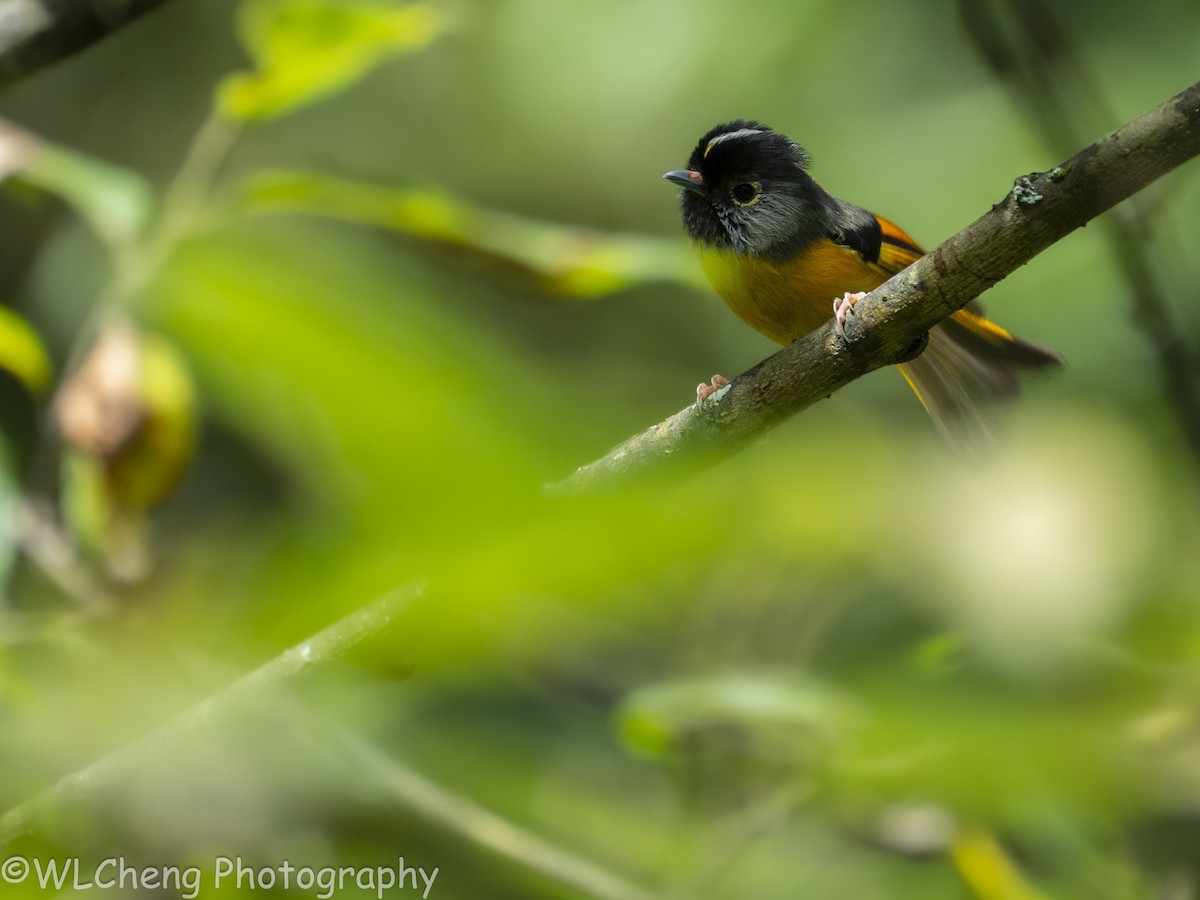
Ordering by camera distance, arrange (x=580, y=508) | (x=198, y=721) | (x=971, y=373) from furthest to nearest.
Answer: (x=971, y=373) → (x=198, y=721) → (x=580, y=508)

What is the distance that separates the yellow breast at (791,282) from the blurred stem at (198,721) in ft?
5.12

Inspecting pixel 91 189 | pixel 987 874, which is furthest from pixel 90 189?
pixel 987 874

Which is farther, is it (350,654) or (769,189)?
(769,189)

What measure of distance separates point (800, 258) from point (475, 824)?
4.22 feet

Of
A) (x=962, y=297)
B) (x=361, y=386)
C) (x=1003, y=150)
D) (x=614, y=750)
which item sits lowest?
(x=361, y=386)

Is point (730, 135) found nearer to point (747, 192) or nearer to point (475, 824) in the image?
point (747, 192)

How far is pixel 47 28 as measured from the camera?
240 cm

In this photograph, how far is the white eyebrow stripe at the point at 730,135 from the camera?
2574mm

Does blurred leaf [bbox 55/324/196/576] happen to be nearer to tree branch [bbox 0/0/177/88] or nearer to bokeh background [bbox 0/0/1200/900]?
bokeh background [bbox 0/0/1200/900]

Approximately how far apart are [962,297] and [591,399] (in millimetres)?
1059

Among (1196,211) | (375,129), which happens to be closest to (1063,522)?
(1196,211)

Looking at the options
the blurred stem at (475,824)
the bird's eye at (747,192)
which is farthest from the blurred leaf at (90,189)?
the blurred stem at (475,824)

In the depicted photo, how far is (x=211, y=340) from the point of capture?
1.47ft

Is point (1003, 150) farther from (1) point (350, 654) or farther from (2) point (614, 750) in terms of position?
(1) point (350, 654)
